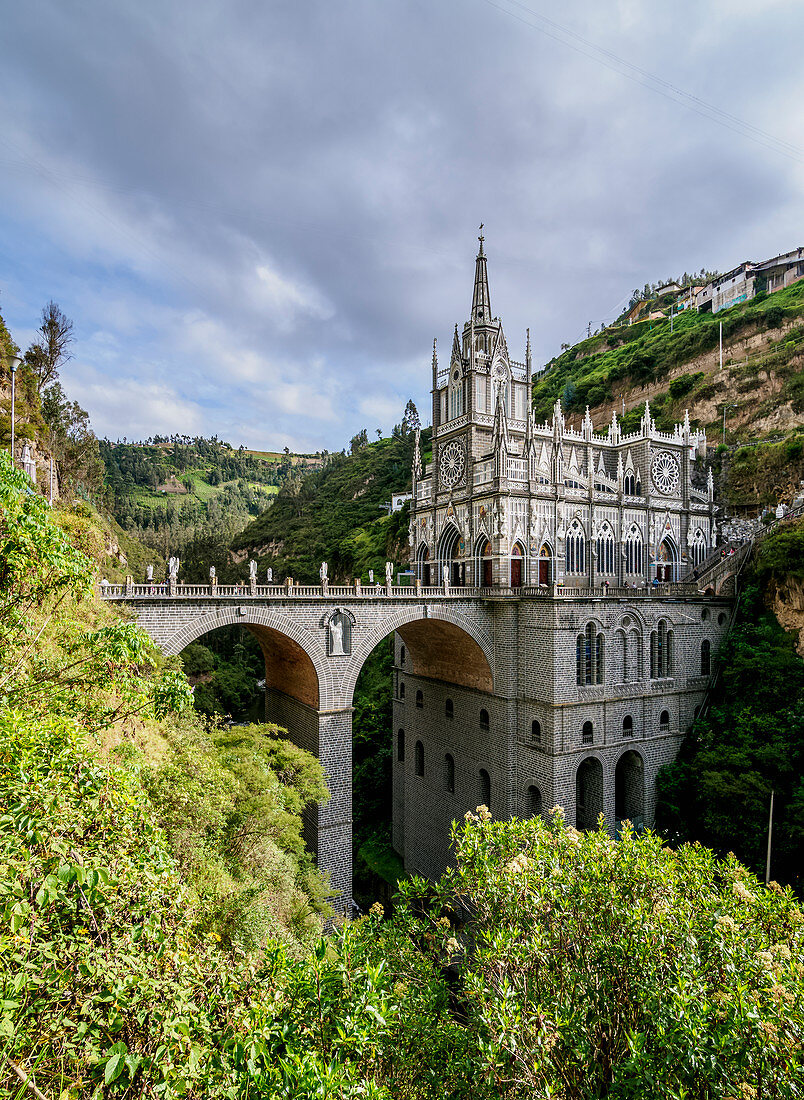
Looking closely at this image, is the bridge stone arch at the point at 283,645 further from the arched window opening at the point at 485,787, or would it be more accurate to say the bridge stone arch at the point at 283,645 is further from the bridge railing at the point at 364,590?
the arched window opening at the point at 485,787

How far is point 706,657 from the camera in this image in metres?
28.3

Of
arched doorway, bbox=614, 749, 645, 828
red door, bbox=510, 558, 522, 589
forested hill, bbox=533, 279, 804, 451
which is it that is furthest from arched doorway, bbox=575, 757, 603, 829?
forested hill, bbox=533, 279, 804, 451

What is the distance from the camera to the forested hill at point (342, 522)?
61.2 metres

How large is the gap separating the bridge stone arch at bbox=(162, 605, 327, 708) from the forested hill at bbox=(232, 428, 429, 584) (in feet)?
96.8

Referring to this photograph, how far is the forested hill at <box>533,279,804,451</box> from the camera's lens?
41406 mm

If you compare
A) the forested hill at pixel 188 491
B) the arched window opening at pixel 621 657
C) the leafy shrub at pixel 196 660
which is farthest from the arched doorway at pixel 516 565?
the forested hill at pixel 188 491

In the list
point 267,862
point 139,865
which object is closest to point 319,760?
point 267,862

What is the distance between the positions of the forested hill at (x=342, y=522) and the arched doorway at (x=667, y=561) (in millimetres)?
25475

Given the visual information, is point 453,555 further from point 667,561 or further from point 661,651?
point 667,561

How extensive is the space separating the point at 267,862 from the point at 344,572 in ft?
166

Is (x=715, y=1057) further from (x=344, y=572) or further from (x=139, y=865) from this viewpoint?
(x=344, y=572)

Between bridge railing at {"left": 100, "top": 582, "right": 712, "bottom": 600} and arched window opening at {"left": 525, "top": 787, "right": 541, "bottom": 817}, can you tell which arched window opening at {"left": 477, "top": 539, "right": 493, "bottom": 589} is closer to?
bridge railing at {"left": 100, "top": 582, "right": 712, "bottom": 600}

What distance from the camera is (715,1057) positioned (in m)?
5.99

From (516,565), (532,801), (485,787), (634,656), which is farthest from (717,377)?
(485,787)
